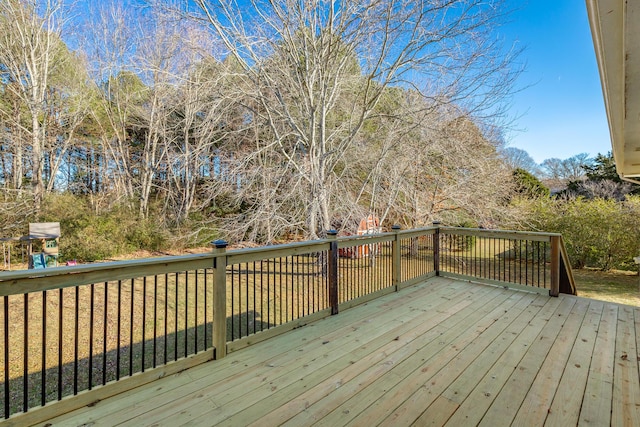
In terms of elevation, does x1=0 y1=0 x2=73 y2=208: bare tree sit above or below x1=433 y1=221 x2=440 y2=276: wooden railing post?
above

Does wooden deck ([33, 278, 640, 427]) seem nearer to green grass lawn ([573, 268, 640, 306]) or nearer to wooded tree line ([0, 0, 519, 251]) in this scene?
wooded tree line ([0, 0, 519, 251])

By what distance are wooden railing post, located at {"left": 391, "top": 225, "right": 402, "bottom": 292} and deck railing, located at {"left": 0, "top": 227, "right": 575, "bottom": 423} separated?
0.05ft

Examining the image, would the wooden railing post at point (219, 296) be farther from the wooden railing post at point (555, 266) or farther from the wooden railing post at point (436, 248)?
the wooden railing post at point (555, 266)

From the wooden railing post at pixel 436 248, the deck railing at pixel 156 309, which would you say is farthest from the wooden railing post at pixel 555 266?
the wooden railing post at pixel 436 248

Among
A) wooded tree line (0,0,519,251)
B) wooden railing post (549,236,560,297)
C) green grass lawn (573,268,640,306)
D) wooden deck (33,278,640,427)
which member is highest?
wooded tree line (0,0,519,251)

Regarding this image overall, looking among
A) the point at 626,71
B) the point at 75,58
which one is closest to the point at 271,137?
the point at 75,58

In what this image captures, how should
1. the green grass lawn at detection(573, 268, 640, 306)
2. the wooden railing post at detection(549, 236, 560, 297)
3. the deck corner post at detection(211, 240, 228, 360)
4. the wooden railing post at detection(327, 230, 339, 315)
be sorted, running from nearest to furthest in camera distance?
the deck corner post at detection(211, 240, 228, 360)
the wooden railing post at detection(327, 230, 339, 315)
the wooden railing post at detection(549, 236, 560, 297)
the green grass lawn at detection(573, 268, 640, 306)

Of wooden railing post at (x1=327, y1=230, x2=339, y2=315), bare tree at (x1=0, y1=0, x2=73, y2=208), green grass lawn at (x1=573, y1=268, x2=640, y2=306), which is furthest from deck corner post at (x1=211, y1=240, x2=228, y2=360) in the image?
bare tree at (x1=0, y1=0, x2=73, y2=208)

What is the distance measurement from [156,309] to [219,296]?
0.45 m

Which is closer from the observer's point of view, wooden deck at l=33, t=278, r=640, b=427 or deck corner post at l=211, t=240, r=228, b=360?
wooden deck at l=33, t=278, r=640, b=427

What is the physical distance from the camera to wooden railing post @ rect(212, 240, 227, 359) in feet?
8.10

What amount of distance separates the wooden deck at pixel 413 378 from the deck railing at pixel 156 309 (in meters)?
0.16

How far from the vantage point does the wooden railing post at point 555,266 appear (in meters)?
4.16

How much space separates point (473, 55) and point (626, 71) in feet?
16.3
